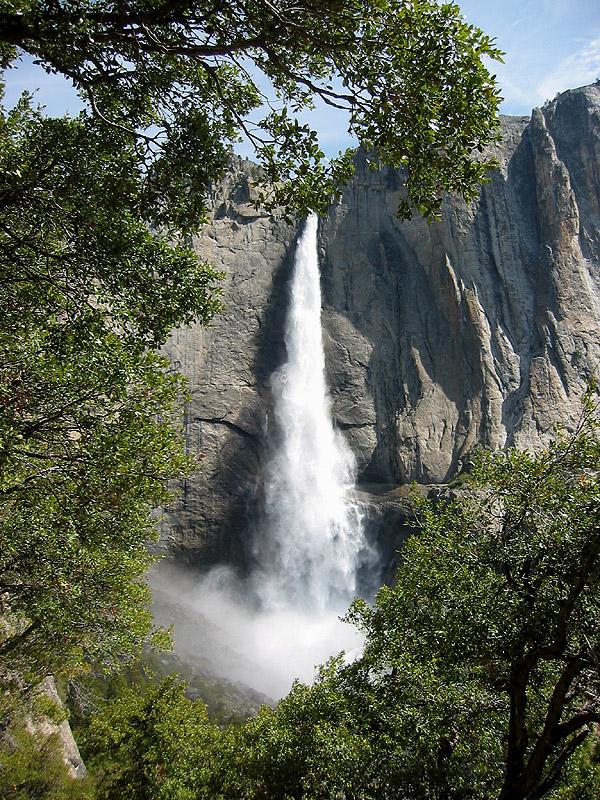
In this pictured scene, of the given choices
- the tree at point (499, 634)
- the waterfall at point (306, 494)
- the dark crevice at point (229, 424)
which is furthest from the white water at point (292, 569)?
the tree at point (499, 634)

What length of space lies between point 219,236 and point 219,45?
48.4m

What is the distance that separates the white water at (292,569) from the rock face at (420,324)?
1.66 m

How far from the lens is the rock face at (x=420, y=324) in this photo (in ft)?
145

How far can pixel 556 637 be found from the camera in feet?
22.2

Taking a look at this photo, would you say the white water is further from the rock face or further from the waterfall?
the rock face

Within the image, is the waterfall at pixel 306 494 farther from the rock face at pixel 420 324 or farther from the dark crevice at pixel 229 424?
the dark crevice at pixel 229 424

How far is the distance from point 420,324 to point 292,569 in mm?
24279

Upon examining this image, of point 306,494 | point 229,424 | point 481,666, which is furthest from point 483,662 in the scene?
point 229,424

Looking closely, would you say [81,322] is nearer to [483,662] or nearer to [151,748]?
[483,662]

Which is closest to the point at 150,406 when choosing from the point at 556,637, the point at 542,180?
the point at 556,637

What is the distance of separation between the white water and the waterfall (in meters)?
0.08

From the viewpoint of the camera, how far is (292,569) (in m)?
43.7

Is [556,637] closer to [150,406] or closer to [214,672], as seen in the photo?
[150,406]

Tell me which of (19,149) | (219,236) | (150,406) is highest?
(219,236)
